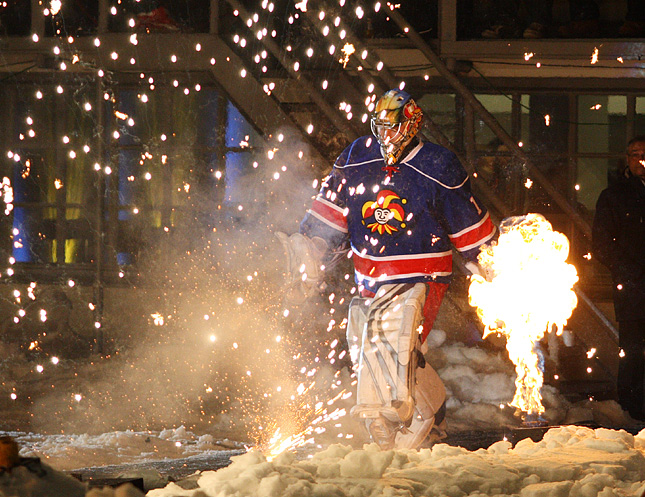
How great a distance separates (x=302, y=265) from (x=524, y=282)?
4.03 feet

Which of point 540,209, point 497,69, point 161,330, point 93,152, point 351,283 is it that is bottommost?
point 161,330

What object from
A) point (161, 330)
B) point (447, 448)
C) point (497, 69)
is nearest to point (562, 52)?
point (497, 69)

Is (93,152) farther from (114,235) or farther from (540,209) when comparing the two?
(540,209)

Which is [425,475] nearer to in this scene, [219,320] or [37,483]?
[37,483]

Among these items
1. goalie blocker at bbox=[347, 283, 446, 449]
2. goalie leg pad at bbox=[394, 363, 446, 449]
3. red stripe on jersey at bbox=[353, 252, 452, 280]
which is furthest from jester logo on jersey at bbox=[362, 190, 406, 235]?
goalie leg pad at bbox=[394, 363, 446, 449]

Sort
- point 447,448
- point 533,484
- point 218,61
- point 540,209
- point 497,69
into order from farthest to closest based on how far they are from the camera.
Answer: point 540,209 < point 497,69 < point 218,61 < point 447,448 < point 533,484

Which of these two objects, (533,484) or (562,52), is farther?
(562,52)

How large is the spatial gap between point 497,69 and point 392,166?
3804 mm

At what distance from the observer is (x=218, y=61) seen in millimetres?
7891

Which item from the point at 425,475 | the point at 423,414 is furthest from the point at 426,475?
the point at 423,414

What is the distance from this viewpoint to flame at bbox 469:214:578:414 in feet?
16.7

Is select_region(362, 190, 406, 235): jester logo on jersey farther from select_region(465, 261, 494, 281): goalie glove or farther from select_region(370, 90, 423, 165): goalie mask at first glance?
select_region(465, 261, 494, 281): goalie glove

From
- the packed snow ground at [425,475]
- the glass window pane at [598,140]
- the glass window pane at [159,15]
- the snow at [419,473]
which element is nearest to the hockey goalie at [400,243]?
the snow at [419,473]

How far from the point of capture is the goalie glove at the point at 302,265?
5.22 meters
